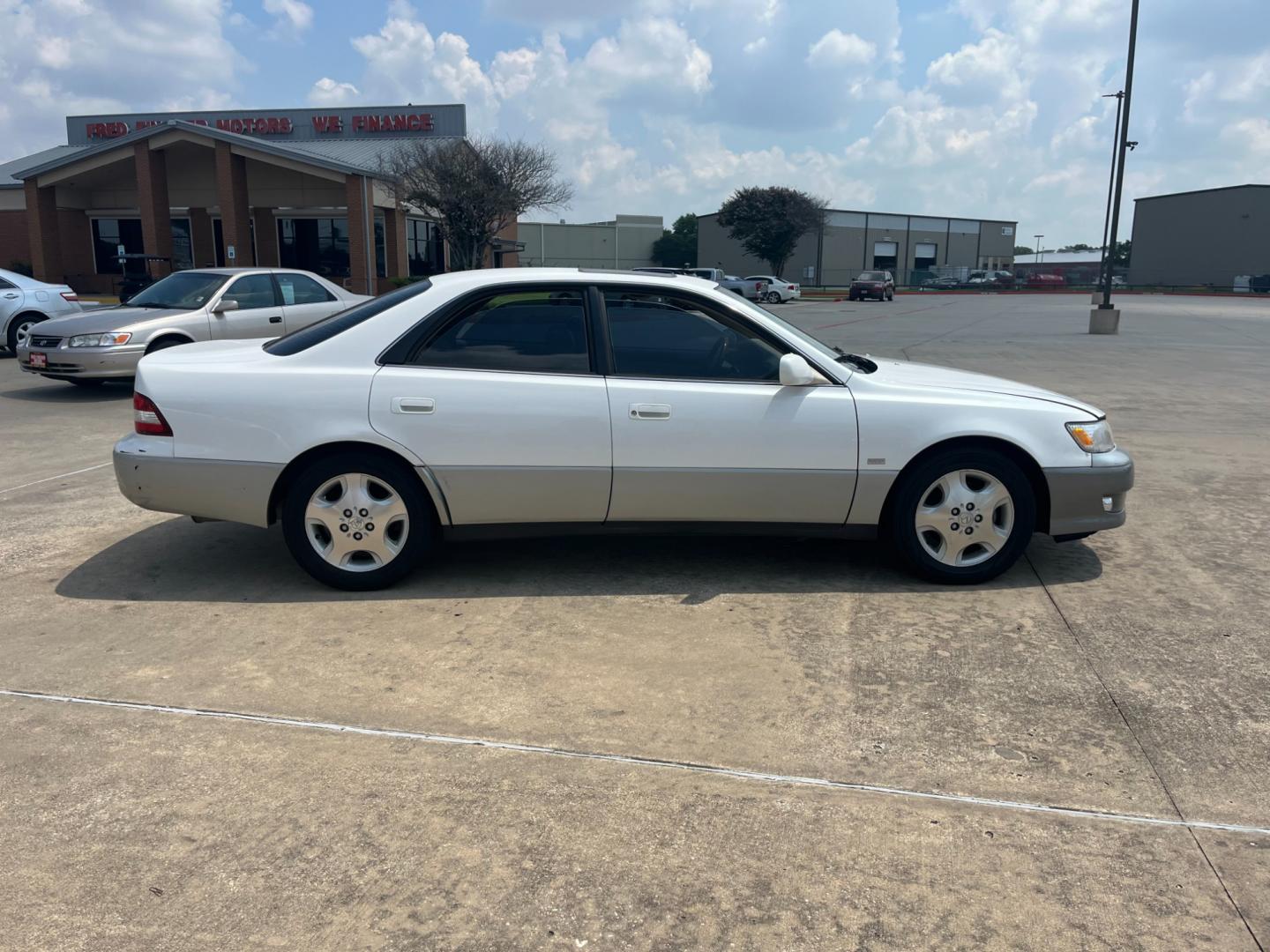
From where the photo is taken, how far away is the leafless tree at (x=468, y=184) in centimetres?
3481

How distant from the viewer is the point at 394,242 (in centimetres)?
3997

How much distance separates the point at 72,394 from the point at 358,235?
26390 mm

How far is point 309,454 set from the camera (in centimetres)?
465

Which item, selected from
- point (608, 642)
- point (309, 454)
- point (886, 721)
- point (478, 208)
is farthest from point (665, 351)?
point (478, 208)

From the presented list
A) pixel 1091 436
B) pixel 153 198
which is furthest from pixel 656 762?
pixel 153 198

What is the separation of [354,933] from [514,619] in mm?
2102

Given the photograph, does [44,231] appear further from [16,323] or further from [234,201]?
[16,323]

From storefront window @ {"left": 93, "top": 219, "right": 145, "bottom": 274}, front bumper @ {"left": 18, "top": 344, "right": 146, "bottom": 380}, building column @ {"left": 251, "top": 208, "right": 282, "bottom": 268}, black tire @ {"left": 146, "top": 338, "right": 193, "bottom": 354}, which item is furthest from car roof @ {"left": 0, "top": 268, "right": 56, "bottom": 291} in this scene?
storefront window @ {"left": 93, "top": 219, "right": 145, "bottom": 274}

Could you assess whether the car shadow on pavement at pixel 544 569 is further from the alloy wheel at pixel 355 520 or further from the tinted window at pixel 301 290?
the tinted window at pixel 301 290

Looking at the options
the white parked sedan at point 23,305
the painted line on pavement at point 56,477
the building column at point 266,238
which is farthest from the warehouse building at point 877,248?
the painted line on pavement at point 56,477

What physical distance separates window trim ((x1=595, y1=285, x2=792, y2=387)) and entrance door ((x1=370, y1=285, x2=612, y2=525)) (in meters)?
0.11

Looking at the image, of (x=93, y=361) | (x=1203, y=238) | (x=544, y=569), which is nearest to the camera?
(x=544, y=569)

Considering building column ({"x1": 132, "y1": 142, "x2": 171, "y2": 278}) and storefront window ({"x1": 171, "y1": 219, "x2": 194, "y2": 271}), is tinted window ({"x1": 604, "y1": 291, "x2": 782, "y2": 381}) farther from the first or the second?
storefront window ({"x1": 171, "y1": 219, "x2": 194, "y2": 271})

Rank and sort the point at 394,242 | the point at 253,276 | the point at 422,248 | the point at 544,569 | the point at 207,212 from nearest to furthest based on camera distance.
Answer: the point at 544,569
the point at 253,276
the point at 394,242
the point at 207,212
the point at 422,248
